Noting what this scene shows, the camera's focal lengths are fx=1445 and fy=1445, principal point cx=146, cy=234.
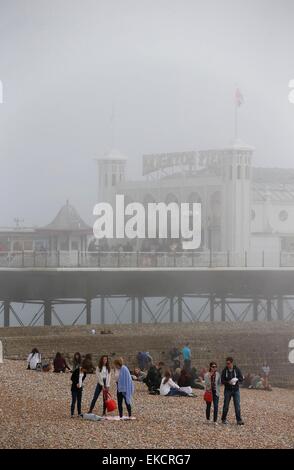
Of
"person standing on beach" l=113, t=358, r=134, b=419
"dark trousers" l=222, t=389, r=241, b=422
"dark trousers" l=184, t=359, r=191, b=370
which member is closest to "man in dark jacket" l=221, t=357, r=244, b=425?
"dark trousers" l=222, t=389, r=241, b=422

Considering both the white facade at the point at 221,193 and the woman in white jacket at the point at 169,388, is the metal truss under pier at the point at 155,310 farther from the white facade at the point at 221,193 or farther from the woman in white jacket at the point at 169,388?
the woman in white jacket at the point at 169,388

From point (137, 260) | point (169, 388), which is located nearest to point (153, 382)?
point (169, 388)

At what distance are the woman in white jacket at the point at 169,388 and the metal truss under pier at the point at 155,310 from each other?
1622cm

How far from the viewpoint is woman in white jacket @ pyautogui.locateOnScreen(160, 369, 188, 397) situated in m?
22.3

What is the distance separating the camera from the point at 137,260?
138 ft

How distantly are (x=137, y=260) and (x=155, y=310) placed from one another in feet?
161

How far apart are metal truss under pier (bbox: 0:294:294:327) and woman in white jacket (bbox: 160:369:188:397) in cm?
1622

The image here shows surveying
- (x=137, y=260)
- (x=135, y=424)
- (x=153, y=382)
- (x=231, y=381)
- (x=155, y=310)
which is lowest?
(x=155, y=310)

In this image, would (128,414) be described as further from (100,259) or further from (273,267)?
(273,267)

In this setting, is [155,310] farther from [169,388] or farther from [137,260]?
[169,388]

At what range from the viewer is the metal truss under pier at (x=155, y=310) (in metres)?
41.8

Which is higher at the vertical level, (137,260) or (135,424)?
(137,260)

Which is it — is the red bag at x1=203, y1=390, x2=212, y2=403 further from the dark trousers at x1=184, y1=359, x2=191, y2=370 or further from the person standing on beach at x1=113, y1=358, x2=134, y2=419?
the dark trousers at x1=184, y1=359, x2=191, y2=370

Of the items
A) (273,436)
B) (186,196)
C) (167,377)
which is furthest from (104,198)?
(273,436)
